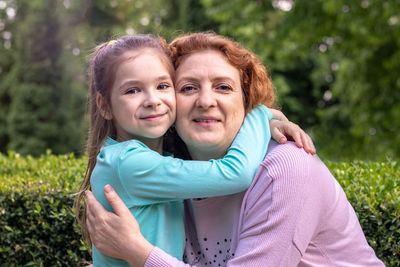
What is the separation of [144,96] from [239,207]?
741 mm

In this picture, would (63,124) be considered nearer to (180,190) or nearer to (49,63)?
(49,63)

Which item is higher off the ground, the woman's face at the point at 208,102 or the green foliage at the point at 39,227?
the woman's face at the point at 208,102

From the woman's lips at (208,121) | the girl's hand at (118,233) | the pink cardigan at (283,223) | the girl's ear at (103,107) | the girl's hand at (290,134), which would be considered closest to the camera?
the pink cardigan at (283,223)

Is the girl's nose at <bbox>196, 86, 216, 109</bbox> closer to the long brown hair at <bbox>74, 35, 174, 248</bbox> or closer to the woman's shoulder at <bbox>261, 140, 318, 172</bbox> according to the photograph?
the long brown hair at <bbox>74, 35, 174, 248</bbox>

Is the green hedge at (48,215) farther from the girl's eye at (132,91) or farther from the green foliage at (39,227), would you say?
the girl's eye at (132,91)

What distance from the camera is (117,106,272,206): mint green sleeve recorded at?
224 cm

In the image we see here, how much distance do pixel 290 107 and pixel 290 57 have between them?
259 inches

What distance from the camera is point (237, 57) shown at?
8.57ft

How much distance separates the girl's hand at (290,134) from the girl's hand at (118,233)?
2.71 ft


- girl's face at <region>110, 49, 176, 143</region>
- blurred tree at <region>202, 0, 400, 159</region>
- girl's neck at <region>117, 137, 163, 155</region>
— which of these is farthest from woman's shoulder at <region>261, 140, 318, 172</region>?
blurred tree at <region>202, 0, 400, 159</region>

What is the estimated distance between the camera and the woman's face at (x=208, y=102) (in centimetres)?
248

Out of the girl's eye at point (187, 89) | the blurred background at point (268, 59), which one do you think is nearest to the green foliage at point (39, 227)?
the girl's eye at point (187, 89)

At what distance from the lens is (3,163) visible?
16.6 ft

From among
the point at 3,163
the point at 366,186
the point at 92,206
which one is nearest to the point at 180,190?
the point at 92,206
